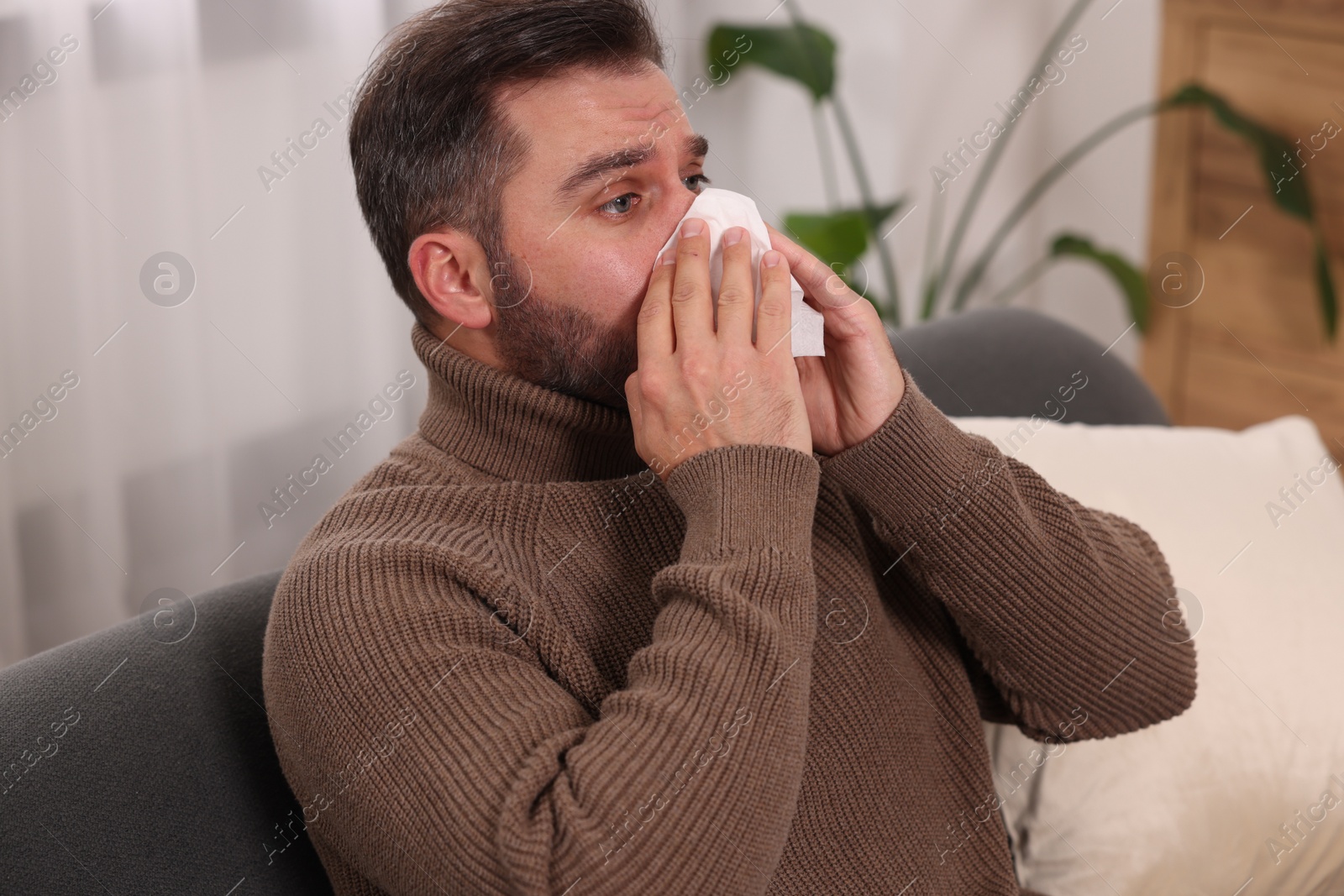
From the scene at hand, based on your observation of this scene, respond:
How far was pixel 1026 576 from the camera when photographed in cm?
120

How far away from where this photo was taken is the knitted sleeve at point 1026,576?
3.90ft

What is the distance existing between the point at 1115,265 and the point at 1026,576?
2074mm

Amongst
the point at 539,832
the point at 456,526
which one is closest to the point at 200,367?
the point at 456,526

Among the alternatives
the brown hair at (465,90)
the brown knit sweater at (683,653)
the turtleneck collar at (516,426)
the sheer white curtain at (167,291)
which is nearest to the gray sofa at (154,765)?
the brown knit sweater at (683,653)

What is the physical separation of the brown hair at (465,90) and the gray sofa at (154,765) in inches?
16.3

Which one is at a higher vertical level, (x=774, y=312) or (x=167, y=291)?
(x=774, y=312)

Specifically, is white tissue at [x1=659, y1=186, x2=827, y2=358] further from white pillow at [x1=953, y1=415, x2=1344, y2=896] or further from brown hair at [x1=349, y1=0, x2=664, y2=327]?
white pillow at [x1=953, y1=415, x2=1344, y2=896]

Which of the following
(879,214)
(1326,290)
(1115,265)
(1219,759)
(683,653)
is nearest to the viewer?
(683,653)

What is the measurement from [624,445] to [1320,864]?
96 cm

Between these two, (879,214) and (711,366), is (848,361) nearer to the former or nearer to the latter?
(711,366)

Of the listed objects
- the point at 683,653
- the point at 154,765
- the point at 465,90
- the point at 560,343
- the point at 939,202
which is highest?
the point at 465,90

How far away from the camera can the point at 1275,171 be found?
113 inches

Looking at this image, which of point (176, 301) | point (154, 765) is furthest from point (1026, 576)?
point (176, 301)

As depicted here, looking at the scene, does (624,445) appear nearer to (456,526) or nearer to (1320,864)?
(456,526)
